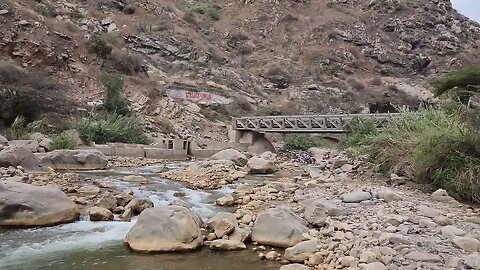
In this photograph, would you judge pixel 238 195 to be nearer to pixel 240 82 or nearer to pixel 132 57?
pixel 132 57

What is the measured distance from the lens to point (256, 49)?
55.4m

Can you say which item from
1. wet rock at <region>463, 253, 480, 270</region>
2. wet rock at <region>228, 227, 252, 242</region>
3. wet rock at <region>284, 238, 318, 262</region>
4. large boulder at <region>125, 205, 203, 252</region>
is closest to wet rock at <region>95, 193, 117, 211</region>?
large boulder at <region>125, 205, 203, 252</region>

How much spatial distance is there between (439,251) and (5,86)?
21859mm

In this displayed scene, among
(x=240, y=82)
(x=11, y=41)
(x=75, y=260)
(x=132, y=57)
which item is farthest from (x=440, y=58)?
(x=75, y=260)

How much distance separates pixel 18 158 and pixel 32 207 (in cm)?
542

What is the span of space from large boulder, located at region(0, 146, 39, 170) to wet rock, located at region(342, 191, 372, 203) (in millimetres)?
9290

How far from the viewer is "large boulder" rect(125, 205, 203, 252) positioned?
22.3ft

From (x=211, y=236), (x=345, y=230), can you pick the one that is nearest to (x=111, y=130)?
(x=211, y=236)

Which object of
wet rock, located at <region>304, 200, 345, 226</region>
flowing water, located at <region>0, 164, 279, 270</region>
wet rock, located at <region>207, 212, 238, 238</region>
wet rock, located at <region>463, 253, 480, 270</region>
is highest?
wet rock, located at <region>463, 253, 480, 270</region>

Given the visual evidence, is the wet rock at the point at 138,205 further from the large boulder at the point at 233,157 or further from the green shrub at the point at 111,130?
the green shrub at the point at 111,130

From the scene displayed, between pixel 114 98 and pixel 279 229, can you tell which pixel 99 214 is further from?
pixel 114 98

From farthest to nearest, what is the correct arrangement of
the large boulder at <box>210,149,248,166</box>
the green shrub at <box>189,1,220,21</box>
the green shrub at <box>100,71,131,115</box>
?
the green shrub at <box>189,1,220,21</box>, the green shrub at <box>100,71,131,115</box>, the large boulder at <box>210,149,248,166</box>

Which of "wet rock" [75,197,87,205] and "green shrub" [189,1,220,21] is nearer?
"wet rock" [75,197,87,205]

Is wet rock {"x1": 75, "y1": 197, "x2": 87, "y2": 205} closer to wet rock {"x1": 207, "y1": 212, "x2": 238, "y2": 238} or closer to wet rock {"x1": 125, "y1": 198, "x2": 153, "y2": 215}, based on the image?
wet rock {"x1": 125, "y1": 198, "x2": 153, "y2": 215}
